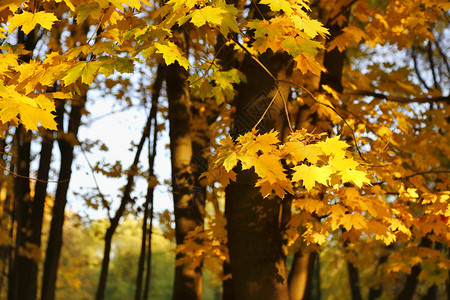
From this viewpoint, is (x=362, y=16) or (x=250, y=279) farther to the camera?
(x=362, y=16)

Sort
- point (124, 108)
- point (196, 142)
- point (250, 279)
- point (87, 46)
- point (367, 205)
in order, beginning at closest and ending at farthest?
1. point (87, 46)
2. point (367, 205)
3. point (250, 279)
4. point (196, 142)
5. point (124, 108)

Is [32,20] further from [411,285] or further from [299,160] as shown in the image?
[411,285]

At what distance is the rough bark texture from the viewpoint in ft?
15.4

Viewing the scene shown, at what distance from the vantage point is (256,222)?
15.8ft

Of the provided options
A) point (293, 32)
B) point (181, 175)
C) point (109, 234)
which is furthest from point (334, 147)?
point (109, 234)

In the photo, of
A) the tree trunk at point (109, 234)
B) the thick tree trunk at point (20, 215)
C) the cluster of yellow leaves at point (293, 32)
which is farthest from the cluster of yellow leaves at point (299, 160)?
the thick tree trunk at point (20, 215)

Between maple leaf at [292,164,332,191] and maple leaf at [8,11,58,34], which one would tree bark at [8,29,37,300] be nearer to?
maple leaf at [8,11,58,34]

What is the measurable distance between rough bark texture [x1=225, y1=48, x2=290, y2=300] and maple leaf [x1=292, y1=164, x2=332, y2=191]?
1731 millimetres

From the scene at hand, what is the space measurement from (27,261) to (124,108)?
4.42 metres

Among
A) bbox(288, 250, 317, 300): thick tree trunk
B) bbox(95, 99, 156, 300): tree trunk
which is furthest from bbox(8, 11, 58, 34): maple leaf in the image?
bbox(95, 99, 156, 300): tree trunk

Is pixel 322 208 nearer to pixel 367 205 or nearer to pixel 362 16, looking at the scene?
pixel 367 205

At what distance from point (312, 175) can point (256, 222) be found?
1.90 m

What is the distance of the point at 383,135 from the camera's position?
6645 millimetres

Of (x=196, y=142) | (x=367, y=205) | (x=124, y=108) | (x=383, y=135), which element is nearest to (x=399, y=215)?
(x=367, y=205)
